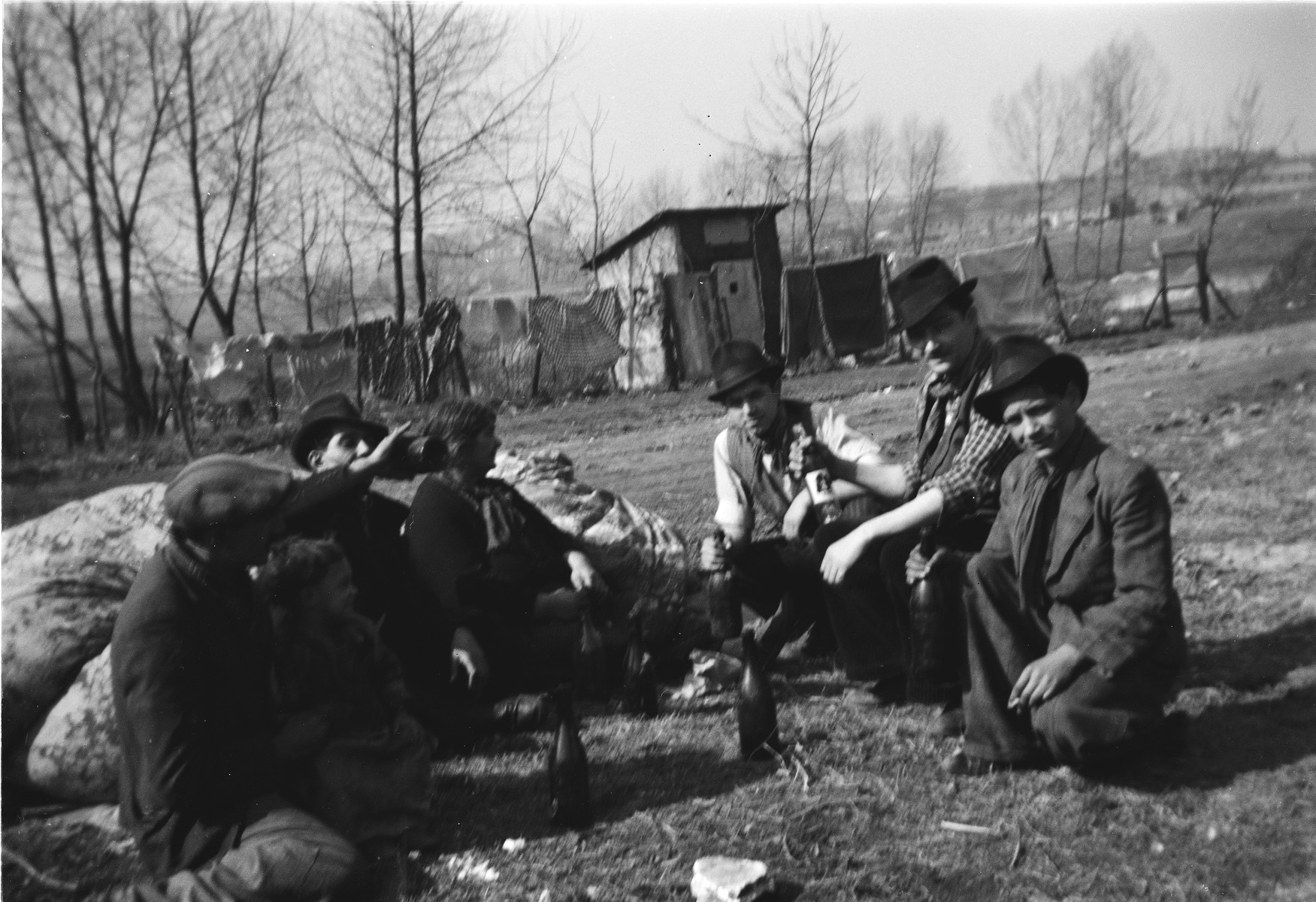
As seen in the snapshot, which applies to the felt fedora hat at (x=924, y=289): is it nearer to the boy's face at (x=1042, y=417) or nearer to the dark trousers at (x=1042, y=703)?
the boy's face at (x=1042, y=417)

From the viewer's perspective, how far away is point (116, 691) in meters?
2.50

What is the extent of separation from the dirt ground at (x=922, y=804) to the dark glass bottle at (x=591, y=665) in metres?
0.19

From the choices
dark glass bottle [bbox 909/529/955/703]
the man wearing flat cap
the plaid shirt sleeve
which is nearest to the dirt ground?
dark glass bottle [bbox 909/529/955/703]

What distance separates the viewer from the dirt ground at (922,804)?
264 cm

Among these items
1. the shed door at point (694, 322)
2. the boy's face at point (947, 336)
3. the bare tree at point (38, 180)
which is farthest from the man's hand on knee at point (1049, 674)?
the shed door at point (694, 322)

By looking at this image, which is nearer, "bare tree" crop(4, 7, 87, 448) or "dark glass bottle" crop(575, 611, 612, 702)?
"bare tree" crop(4, 7, 87, 448)

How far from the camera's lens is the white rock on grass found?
255cm

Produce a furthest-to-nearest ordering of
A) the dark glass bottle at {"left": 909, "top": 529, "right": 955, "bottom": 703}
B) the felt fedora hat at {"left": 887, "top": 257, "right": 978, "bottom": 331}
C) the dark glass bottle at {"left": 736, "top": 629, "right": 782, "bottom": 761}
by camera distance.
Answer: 1. the felt fedora hat at {"left": 887, "top": 257, "right": 978, "bottom": 331}
2. the dark glass bottle at {"left": 736, "top": 629, "right": 782, "bottom": 761}
3. the dark glass bottle at {"left": 909, "top": 529, "right": 955, "bottom": 703}

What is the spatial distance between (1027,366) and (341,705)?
2.36m

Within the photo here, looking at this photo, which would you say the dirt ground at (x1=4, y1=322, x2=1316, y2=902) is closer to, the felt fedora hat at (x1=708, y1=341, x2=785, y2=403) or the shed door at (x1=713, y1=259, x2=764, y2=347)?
the felt fedora hat at (x1=708, y1=341, x2=785, y2=403)

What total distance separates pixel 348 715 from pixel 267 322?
10.6 feet

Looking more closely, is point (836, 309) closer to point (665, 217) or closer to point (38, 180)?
point (665, 217)

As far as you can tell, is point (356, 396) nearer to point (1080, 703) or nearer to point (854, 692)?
point (854, 692)

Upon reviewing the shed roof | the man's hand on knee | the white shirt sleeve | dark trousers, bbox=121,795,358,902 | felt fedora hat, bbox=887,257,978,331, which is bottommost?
dark trousers, bbox=121,795,358,902
